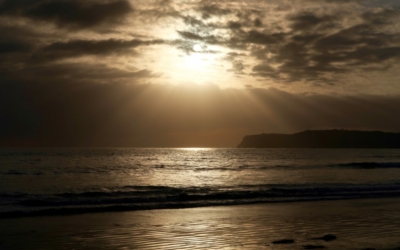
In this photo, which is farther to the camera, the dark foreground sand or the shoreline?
the shoreline

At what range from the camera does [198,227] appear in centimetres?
1508

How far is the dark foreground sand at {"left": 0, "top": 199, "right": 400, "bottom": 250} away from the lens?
484 inches

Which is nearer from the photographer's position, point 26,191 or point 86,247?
point 86,247

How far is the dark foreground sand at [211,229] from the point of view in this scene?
12289 mm

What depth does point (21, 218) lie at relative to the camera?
17891 millimetres

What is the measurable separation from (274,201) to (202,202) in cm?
435

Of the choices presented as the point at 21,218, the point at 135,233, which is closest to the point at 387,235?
the point at 135,233

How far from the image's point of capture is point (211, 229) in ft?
48.0

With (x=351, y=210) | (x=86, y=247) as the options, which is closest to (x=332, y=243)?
(x=86, y=247)

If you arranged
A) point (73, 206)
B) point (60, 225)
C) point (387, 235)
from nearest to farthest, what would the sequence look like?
point (387, 235)
point (60, 225)
point (73, 206)

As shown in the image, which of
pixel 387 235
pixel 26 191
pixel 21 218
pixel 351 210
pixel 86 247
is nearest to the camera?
pixel 86 247

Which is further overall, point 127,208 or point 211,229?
point 127,208

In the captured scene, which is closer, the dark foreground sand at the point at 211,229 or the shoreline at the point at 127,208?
the dark foreground sand at the point at 211,229

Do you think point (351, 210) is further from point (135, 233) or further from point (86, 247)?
point (86, 247)
